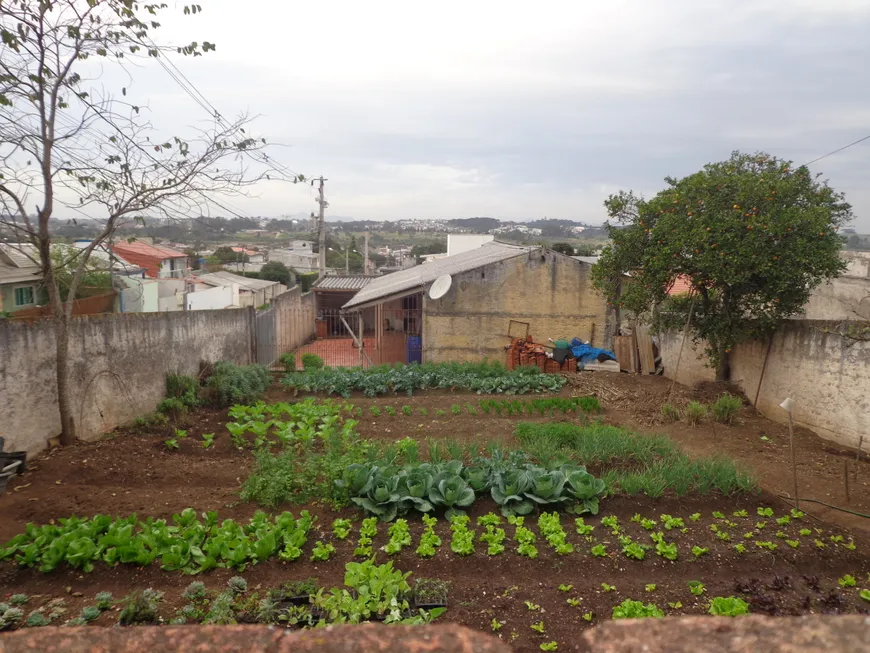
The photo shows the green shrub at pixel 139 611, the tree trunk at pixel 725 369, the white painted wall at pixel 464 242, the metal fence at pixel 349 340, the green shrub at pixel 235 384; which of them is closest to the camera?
the green shrub at pixel 139 611

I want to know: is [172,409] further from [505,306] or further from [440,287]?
[505,306]

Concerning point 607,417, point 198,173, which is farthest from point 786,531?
point 198,173

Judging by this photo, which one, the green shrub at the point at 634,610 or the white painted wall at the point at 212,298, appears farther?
the white painted wall at the point at 212,298

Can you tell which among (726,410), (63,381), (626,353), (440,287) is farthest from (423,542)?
(626,353)

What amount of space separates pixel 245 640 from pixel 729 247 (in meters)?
11.1

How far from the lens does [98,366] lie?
29.3 ft

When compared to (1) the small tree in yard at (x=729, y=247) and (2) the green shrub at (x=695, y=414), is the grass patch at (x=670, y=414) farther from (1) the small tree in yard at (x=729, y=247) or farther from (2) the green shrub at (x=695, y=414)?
(1) the small tree in yard at (x=729, y=247)

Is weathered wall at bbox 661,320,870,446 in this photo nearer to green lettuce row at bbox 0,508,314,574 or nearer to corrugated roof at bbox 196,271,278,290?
green lettuce row at bbox 0,508,314,574

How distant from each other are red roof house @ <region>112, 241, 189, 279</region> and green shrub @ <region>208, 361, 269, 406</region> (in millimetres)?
16348

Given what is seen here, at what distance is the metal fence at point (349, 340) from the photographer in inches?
666

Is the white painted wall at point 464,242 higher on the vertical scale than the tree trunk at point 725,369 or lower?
higher

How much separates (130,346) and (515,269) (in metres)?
10.8

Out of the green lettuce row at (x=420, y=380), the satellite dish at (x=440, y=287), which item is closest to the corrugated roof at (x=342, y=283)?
the satellite dish at (x=440, y=287)

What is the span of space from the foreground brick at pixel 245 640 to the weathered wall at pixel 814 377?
32.1 ft
